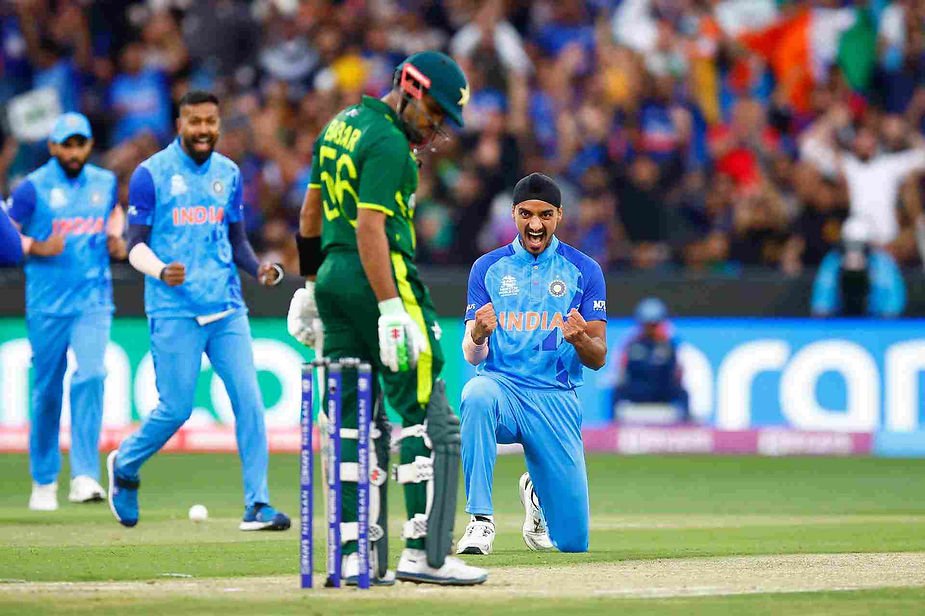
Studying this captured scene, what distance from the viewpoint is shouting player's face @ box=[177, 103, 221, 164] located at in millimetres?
10312

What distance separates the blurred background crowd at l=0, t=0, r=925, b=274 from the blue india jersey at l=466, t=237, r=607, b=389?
826 centimetres

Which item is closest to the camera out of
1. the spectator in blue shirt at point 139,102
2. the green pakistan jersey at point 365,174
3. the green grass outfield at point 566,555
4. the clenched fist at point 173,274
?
the green grass outfield at point 566,555

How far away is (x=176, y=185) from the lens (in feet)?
33.8

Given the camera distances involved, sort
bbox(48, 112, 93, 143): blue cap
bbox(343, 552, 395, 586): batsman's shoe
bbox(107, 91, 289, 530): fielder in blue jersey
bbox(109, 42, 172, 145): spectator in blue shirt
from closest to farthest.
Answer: bbox(343, 552, 395, 586): batsman's shoe, bbox(107, 91, 289, 530): fielder in blue jersey, bbox(48, 112, 93, 143): blue cap, bbox(109, 42, 172, 145): spectator in blue shirt

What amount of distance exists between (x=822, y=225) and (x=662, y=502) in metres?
6.02

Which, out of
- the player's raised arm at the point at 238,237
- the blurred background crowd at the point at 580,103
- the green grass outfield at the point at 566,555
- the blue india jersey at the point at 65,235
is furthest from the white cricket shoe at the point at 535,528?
the blurred background crowd at the point at 580,103

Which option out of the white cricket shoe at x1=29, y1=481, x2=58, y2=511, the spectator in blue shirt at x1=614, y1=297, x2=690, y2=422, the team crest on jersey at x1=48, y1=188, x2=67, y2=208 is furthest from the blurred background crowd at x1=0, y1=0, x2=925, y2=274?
the white cricket shoe at x1=29, y1=481, x2=58, y2=511

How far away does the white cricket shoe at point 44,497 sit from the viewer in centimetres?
1168

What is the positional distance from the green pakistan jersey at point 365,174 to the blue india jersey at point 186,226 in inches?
122

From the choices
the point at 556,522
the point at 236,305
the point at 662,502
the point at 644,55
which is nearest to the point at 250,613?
the point at 556,522

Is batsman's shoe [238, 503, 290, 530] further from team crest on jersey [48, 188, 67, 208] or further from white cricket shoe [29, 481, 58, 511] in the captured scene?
team crest on jersey [48, 188, 67, 208]

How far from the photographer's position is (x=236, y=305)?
10430 mm

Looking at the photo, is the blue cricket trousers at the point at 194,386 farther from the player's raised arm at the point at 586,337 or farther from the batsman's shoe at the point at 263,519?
the player's raised arm at the point at 586,337

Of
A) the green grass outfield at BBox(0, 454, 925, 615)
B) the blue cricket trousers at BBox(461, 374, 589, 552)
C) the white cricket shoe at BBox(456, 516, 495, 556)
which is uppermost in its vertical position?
the blue cricket trousers at BBox(461, 374, 589, 552)
